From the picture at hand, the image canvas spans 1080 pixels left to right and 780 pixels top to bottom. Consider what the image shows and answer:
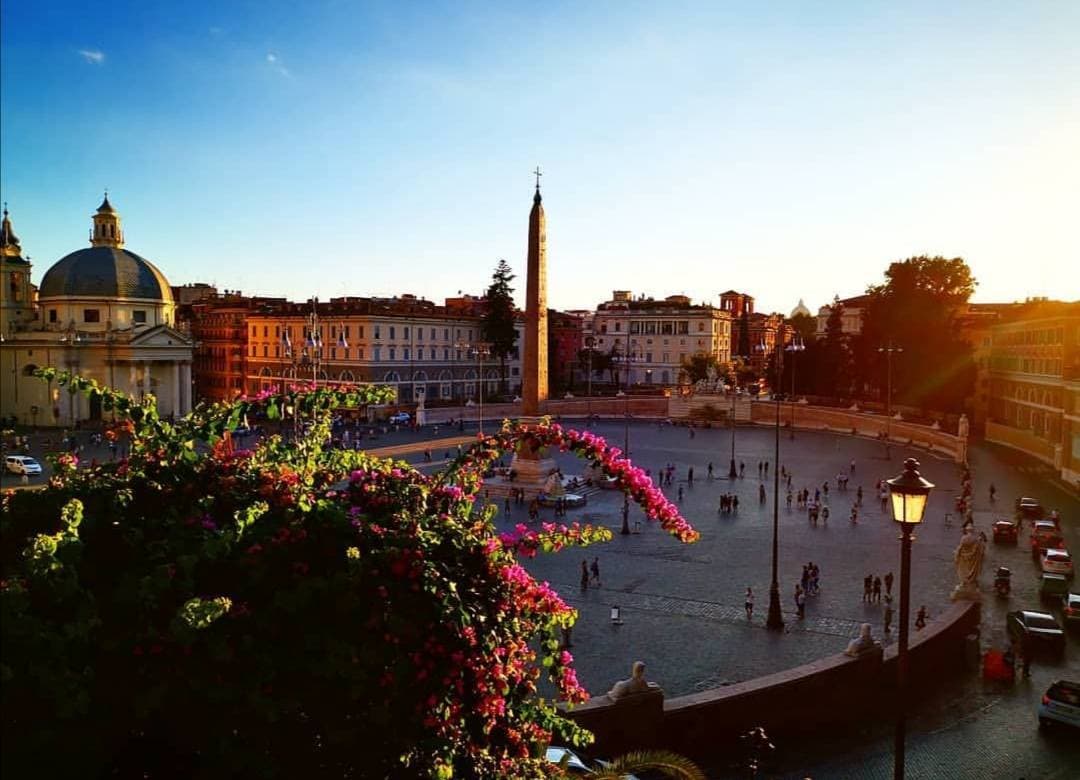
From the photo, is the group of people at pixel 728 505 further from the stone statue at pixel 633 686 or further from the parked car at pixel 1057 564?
the stone statue at pixel 633 686

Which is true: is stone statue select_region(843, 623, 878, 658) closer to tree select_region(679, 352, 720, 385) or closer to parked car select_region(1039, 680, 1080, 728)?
parked car select_region(1039, 680, 1080, 728)

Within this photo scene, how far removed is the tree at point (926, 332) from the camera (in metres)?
53.8

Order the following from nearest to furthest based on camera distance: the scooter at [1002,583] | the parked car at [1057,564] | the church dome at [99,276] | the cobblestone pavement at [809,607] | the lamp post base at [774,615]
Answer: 1. the cobblestone pavement at [809,607]
2. the lamp post base at [774,615]
3. the scooter at [1002,583]
4. the parked car at [1057,564]
5. the church dome at [99,276]

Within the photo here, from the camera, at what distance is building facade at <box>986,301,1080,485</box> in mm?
37688

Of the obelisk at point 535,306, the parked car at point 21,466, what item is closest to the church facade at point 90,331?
the parked car at point 21,466

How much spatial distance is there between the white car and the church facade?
169ft

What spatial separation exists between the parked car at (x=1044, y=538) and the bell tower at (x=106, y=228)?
59170 mm

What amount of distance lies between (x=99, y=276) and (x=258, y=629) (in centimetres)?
6147

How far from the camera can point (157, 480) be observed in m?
5.47

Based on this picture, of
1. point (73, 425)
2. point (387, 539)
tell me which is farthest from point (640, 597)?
point (73, 425)

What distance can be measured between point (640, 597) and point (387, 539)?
626 inches

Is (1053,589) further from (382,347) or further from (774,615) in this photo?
(382,347)

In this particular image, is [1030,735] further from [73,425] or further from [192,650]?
[73,425]

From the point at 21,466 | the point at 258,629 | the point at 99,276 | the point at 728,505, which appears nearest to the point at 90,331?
the point at 99,276
